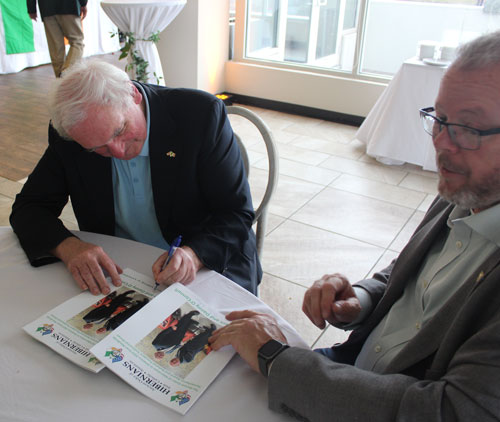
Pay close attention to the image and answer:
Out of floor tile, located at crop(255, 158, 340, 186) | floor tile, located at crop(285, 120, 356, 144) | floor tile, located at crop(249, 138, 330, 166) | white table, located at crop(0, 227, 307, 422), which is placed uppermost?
white table, located at crop(0, 227, 307, 422)

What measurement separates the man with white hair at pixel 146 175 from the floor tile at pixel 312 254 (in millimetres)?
1012

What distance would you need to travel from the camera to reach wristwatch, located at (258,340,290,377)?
752 millimetres

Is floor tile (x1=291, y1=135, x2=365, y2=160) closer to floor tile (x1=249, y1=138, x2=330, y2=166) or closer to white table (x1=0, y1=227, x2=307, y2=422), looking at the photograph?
floor tile (x1=249, y1=138, x2=330, y2=166)

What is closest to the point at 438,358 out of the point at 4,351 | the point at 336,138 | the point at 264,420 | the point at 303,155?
the point at 264,420

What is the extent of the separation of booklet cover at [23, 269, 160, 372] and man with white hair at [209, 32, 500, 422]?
0.20 meters

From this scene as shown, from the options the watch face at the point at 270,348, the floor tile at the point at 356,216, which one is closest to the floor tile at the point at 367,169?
the floor tile at the point at 356,216

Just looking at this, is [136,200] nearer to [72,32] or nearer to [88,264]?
[88,264]

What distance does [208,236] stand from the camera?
123 cm

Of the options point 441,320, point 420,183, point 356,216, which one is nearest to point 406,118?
point 420,183

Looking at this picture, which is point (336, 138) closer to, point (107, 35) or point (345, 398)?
point (345, 398)

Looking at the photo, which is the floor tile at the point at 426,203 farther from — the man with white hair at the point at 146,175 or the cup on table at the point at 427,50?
the man with white hair at the point at 146,175

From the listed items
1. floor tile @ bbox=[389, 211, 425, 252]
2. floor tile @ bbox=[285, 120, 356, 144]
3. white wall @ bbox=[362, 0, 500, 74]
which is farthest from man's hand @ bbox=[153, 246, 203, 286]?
white wall @ bbox=[362, 0, 500, 74]

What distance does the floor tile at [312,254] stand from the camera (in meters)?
2.39

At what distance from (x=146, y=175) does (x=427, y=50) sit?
320 centimetres
